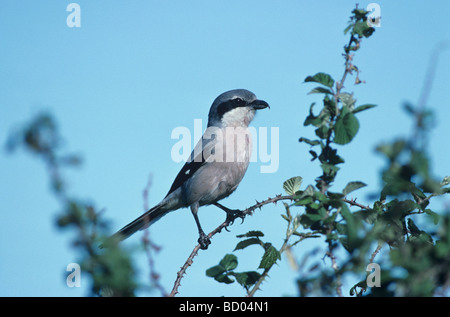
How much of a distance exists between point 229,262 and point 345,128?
614 millimetres

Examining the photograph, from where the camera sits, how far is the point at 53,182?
43.6 inches

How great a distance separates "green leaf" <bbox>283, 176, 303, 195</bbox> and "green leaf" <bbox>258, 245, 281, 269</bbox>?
1.61 feet

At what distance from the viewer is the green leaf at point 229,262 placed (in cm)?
176

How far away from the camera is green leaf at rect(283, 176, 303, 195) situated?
2.29 meters

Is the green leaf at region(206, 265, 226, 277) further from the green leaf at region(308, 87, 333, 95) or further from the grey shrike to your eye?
the grey shrike

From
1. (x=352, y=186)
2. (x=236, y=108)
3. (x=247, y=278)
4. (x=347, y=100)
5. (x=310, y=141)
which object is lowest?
(x=247, y=278)

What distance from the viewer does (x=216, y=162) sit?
208 inches

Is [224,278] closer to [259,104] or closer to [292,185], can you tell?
[292,185]

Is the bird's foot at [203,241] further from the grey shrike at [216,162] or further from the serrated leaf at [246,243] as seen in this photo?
the serrated leaf at [246,243]

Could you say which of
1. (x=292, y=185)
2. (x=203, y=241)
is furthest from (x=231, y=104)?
(x=292, y=185)
